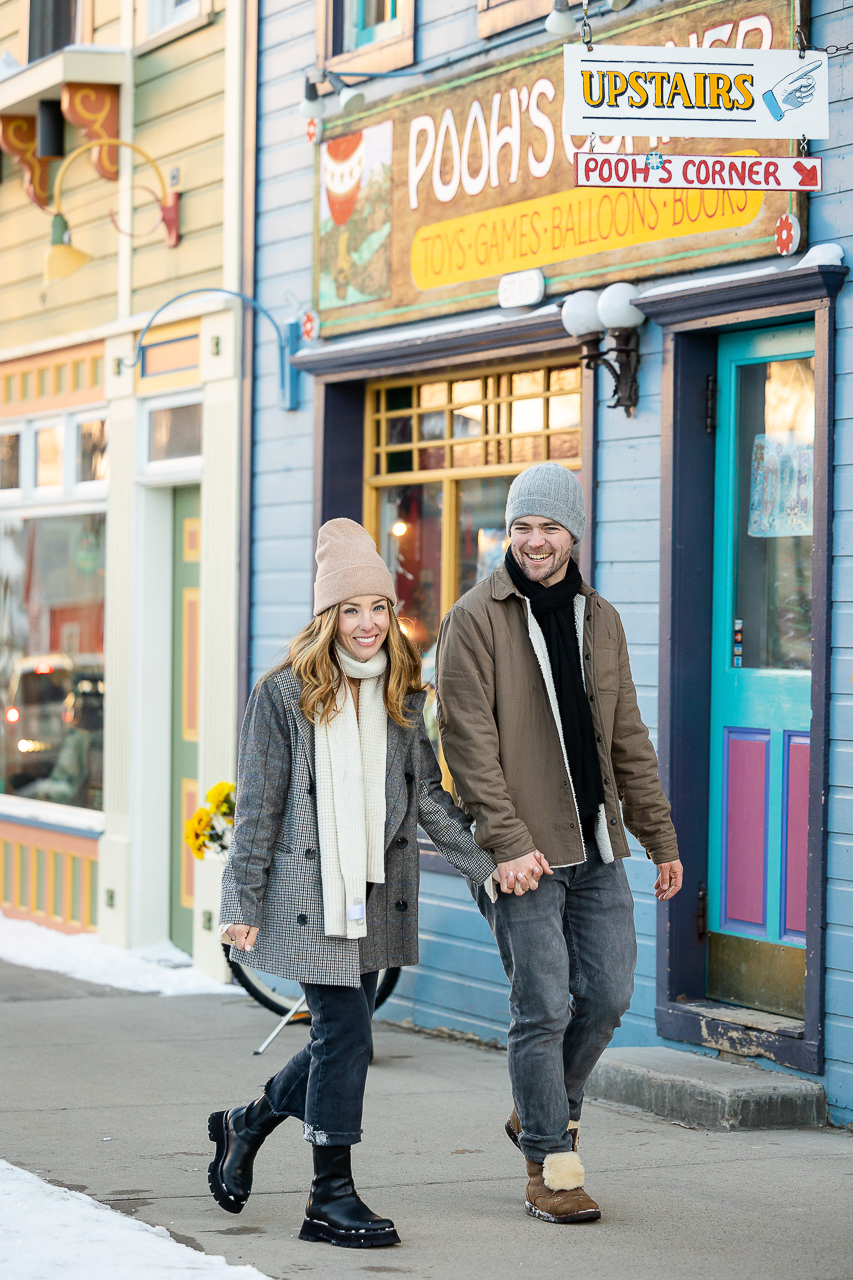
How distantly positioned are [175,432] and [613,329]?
3.65 m

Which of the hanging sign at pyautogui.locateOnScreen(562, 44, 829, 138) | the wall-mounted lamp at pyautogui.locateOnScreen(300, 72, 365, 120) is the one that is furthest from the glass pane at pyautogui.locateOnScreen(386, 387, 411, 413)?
the hanging sign at pyautogui.locateOnScreen(562, 44, 829, 138)

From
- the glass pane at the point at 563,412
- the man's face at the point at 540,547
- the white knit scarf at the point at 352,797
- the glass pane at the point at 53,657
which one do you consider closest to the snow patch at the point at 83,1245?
the white knit scarf at the point at 352,797

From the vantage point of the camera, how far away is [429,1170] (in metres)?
5.21

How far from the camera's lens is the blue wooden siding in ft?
19.1

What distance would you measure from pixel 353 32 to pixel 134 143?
2.04 m

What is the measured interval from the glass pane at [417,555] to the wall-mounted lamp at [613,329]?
1.52 meters

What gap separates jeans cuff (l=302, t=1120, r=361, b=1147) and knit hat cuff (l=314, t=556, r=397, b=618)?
4.30ft

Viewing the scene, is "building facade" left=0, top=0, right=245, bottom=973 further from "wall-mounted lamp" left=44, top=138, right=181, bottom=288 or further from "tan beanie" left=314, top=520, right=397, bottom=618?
"tan beanie" left=314, top=520, right=397, bottom=618

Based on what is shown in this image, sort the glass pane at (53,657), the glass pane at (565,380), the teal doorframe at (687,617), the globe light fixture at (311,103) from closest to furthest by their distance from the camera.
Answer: the teal doorframe at (687,617), the glass pane at (565,380), the globe light fixture at (311,103), the glass pane at (53,657)

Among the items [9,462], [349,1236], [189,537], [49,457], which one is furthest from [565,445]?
[9,462]

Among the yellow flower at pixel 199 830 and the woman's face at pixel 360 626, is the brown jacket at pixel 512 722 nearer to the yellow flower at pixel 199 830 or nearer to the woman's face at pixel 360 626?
the woman's face at pixel 360 626

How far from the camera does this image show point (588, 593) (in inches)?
190

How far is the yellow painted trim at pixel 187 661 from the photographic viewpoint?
380 inches

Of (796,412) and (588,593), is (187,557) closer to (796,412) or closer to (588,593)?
(796,412)
